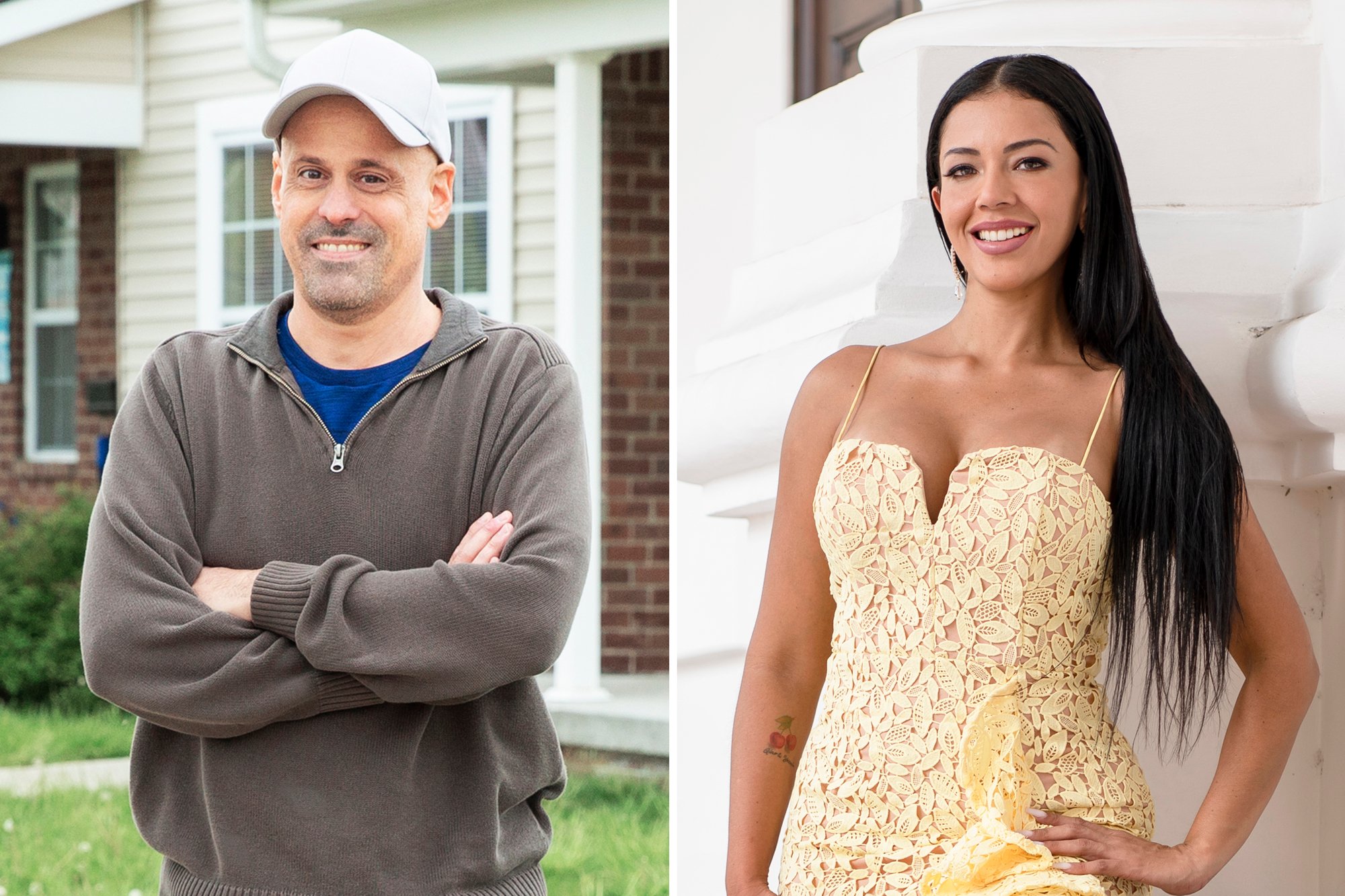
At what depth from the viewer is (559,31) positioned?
6.30 meters

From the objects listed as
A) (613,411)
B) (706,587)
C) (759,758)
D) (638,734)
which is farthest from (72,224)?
(759,758)

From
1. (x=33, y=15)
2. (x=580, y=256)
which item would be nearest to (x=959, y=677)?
(x=580, y=256)

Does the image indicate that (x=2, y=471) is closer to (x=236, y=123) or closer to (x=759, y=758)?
(x=236, y=123)

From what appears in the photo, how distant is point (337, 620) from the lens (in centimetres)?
181

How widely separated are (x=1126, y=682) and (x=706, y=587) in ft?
3.11

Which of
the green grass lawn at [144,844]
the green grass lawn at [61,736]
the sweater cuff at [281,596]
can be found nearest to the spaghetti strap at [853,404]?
the sweater cuff at [281,596]

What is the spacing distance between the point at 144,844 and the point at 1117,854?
4029 mm

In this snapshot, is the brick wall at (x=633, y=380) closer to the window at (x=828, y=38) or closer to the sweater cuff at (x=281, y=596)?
the window at (x=828, y=38)

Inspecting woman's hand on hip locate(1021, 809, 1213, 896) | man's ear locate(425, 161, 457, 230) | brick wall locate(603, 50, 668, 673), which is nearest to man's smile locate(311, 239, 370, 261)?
man's ear locate(425, 161, 457, 230)

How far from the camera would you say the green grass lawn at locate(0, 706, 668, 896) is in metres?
4.43

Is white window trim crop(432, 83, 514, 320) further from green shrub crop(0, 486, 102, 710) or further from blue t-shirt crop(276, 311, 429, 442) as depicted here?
blue t-shirt crop(276, 311, 429, 442)

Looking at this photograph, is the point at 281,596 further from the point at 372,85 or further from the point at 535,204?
the point at 535,204

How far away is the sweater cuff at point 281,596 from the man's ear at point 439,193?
1.67 feet

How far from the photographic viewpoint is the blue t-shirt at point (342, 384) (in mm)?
1939
